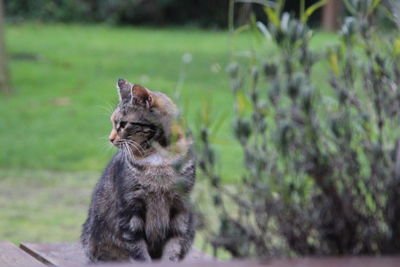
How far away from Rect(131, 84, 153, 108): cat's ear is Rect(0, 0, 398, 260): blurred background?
0.23 meters

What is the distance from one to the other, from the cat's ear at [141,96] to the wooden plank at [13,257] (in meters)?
0.92

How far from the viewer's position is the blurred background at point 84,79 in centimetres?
739

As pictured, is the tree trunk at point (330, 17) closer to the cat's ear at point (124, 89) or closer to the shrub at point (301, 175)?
the cat's ear at point (124, 89)

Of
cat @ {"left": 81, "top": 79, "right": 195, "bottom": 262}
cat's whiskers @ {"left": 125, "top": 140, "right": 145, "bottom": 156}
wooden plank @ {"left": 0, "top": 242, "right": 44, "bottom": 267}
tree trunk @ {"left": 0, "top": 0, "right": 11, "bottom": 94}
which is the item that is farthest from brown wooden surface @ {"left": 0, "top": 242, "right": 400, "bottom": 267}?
tree trunk @ {"left": 0, "top": 0, "right": 11, "bottom": 94}

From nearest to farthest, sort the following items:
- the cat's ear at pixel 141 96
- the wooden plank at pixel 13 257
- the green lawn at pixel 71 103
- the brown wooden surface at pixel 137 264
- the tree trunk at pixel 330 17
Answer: the brown wooden surface at pixel 137 264 < the wooden plank at pixel 13 257 < the cat's ear at pixel 141 96 < the green lawn at pixel 71 103 < the tree trunk at pixel 330 17

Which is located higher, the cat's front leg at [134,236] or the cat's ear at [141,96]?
the cat's ear at [141,96]

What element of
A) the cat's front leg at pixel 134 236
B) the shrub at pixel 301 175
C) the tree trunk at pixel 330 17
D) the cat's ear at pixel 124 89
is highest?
the shrub at pixel 301 175

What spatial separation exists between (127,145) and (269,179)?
6.60ft

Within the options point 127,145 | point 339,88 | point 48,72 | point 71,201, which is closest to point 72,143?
point 71,201

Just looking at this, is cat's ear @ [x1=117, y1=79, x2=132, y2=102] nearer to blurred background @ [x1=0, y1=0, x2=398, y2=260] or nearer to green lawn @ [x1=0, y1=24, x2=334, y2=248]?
blurred background @ [x1=0, y1=0, x2=398, y2=260]

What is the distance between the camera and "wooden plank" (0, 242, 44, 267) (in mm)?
3791

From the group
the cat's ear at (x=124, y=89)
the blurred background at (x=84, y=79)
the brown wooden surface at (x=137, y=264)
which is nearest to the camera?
the brown wooden surface at (x=137, y=264)

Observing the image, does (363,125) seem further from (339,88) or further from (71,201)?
(71,201)

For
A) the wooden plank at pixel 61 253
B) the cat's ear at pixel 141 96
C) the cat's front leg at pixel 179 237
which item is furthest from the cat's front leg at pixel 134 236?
the cat's ear at pixel 141 96
